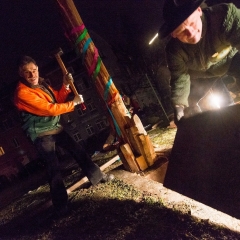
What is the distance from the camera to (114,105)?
13.7 ft

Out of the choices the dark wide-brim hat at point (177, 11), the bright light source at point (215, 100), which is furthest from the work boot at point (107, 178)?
the dark wide-brim hat at point (177, 11)

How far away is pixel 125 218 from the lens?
111 inches

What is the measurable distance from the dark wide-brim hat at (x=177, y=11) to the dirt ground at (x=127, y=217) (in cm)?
192

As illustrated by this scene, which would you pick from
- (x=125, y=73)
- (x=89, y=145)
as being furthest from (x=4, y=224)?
(x=125, y=73)

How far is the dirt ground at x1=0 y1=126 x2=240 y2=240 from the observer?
2.21m

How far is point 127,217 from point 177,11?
7.85ft

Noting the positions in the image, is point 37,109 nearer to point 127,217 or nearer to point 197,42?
point 127,217

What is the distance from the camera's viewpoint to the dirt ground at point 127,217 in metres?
2.21

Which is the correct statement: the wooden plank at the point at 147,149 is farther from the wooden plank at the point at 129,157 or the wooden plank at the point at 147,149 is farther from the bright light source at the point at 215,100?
the bright light source at the point at 215,100

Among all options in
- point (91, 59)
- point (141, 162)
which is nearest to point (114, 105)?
point (91, 59)

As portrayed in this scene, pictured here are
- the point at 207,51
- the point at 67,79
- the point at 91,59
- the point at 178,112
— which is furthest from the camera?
the point at 67,79

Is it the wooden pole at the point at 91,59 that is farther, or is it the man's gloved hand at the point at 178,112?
the wooden pole at the point at 91,59

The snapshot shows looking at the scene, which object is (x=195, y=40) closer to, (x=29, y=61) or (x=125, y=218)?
(x=125, y=218)

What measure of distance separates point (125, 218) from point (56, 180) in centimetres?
150
